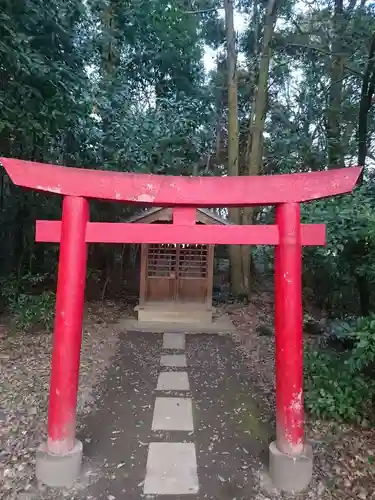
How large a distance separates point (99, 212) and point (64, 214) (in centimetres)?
721

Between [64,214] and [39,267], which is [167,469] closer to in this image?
[64,214]

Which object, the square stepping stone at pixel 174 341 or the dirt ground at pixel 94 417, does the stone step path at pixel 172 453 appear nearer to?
the dirt ground at pixel 94 417

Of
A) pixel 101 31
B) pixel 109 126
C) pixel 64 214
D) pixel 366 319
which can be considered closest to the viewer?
pixel 64 214

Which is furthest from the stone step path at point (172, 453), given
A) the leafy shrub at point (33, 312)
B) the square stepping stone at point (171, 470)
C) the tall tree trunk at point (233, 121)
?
the tall tree trunk at point (233, 121)

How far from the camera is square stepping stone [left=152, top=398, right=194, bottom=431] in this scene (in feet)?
13.2

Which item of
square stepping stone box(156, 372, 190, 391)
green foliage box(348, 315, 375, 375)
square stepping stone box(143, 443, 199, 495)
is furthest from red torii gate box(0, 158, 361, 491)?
square stepping stone box(156, 372, 190, 391)

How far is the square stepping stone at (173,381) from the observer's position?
5.08 meters

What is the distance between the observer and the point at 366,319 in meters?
3.32

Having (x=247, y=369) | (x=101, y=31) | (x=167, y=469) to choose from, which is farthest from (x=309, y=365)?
(x=101, y=31)

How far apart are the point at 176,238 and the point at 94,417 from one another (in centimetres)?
231

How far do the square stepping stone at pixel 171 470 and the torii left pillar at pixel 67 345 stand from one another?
1.99 ft

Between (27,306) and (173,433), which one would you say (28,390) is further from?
(27,306)

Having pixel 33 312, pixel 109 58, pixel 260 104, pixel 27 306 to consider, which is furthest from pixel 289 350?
pixel 109 58

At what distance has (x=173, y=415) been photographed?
4270mm
